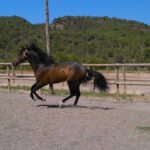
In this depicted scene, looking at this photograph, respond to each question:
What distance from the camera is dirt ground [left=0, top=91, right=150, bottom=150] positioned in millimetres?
7156

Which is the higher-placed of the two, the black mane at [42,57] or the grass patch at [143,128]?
the black mane at [42,57]

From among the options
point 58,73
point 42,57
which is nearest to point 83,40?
point 42,57

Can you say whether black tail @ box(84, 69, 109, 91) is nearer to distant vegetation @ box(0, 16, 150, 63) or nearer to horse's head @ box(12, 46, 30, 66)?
horse's head @ box(12, 46, 30, 66)

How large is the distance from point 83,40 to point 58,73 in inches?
3357

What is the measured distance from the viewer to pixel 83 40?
97875 mm

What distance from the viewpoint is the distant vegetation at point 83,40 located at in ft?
238

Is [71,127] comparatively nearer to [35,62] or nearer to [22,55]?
[35,62]

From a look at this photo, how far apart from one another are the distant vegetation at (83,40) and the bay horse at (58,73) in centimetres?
4256

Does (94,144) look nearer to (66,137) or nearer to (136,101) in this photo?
(66,137)

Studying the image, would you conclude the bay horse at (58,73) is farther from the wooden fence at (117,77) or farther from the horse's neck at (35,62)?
the wooden fence at (117,77)

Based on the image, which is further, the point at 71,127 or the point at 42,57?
the point at 42,57

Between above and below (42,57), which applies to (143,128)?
below

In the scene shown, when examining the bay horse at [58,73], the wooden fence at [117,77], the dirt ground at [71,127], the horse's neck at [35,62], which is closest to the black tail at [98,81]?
the bay horse at [58,73]

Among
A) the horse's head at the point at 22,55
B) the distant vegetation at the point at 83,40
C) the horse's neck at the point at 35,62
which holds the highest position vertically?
the distant vegetation at the point at 83,40
